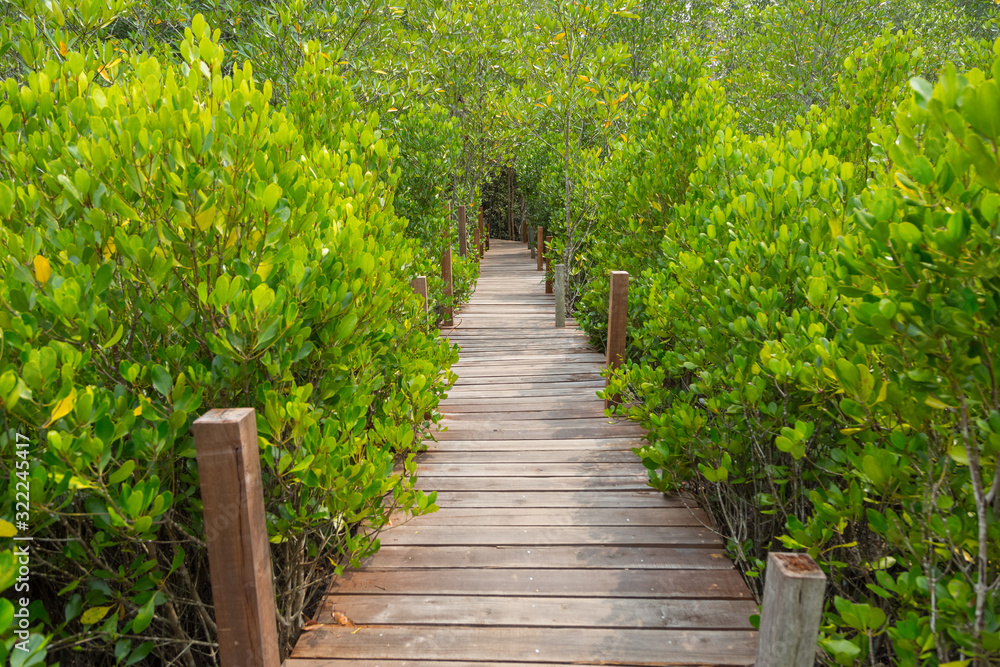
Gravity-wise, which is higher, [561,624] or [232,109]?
[232,109]

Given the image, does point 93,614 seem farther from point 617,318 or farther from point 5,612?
point 617,318

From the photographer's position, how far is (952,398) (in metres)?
1.43

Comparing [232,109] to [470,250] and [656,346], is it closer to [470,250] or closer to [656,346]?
[656,346]

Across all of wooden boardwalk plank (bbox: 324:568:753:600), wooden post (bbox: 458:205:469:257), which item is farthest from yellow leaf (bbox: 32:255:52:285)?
wooden post (bbox: 458:205:469:257)

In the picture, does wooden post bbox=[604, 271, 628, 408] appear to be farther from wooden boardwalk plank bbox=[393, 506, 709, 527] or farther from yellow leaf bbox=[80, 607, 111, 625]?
yellow leaf bbox=[80, 607, 111, 625]

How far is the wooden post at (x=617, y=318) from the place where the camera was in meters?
4.66

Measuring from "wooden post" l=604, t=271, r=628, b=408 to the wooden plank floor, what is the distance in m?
0.50

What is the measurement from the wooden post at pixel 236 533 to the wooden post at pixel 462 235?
8842 mm

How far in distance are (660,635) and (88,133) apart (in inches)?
114

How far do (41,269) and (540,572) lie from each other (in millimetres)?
2331

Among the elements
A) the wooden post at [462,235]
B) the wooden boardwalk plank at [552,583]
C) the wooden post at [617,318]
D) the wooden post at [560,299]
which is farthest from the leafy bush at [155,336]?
the wooden post at [462,235]

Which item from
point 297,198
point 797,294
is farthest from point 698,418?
point 297,198

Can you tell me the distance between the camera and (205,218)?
175 centimetres

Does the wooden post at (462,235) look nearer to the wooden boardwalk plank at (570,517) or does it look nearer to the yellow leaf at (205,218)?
the wooden boardwalk plank at (570,517)
